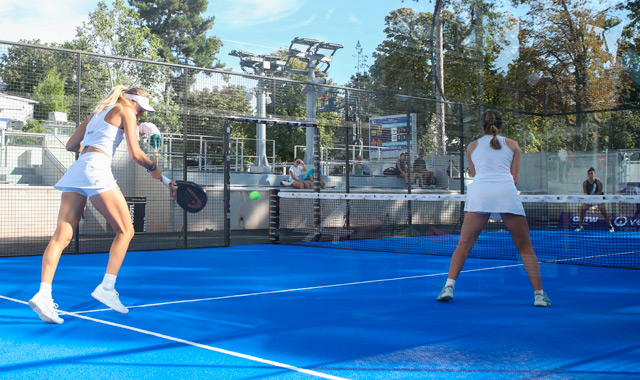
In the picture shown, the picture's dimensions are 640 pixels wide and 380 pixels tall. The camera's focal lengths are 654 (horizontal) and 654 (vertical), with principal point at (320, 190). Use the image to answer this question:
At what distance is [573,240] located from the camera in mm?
14609

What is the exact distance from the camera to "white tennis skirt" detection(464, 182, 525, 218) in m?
5.76

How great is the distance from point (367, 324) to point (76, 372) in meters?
2.20

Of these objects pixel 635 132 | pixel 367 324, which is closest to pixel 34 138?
pixel 367 324

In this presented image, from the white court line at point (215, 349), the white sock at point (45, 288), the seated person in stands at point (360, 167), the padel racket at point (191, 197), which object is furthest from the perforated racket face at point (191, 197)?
the seated person in stands at point (360, 167)

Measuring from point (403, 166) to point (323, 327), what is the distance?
12.4 m

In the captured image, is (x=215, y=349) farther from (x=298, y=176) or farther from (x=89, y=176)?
(x=298, y=176)

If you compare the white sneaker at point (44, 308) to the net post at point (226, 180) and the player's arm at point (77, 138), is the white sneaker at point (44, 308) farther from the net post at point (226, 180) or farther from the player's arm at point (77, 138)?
the net post at point (226, 180)

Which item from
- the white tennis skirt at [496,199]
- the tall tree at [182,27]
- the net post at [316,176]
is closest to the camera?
the white tennis skirt at [496,199]

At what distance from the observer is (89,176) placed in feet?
16.7

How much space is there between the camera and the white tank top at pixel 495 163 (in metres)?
5.85

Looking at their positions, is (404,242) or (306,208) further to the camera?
(306,208)

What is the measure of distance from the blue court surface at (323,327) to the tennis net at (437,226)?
87.0 inches

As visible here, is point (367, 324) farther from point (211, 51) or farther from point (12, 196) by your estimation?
point (211, 51)

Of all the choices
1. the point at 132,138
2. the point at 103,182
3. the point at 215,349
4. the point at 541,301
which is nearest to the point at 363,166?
the point at 541,301
